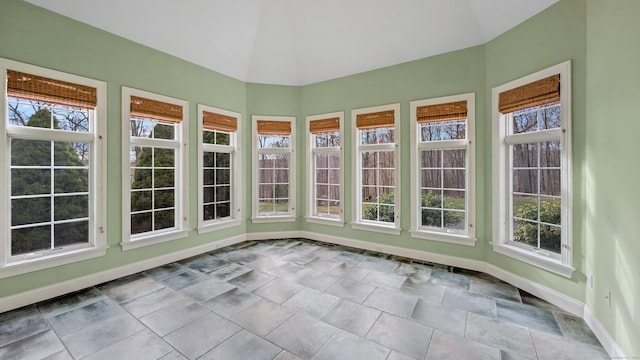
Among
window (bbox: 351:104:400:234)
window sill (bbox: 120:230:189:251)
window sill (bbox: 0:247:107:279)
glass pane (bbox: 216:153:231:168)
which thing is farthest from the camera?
glass pane (bbox: 216:153:231:168)

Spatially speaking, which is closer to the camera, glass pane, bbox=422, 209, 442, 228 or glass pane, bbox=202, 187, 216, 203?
glass pane, bbox=422, 209, 442, 228

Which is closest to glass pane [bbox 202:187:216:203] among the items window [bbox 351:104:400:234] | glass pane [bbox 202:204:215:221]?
glass pane [bbox 202:204:215:221]

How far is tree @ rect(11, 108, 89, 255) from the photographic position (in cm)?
271

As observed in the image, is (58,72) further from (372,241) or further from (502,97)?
(502,97)

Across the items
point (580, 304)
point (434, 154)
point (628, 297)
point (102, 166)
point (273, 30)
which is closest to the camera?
point (628, 297)

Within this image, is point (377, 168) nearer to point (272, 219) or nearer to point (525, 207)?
point (525, 207)

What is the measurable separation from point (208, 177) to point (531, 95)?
4.60 meters

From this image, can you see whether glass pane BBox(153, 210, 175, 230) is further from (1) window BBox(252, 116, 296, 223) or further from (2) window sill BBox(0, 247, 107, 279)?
(1) window BBox(252, 116, 296, 223)

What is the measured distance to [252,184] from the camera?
5000 mm

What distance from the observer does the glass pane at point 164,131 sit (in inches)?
150

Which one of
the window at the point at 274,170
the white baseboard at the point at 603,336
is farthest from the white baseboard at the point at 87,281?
the white baseboard at the point at 603,336

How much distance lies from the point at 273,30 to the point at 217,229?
11.2ft

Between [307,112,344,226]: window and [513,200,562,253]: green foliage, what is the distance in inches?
102

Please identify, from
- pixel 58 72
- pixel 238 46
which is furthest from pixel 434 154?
pixel 58 72
